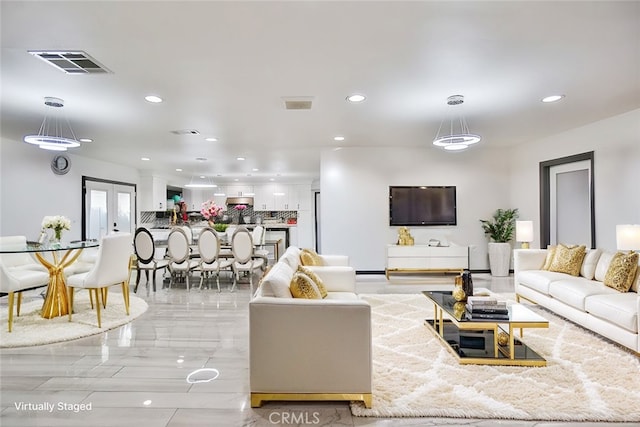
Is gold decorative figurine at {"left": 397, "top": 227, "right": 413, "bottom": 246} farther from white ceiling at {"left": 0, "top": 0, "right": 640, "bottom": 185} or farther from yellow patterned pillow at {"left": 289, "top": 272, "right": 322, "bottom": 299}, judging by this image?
yellow patterned pillow at {"left": 289, "top": 272, "right": 322, "bottom": 299}

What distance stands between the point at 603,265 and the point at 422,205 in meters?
3.26

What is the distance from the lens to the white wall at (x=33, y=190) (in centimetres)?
577

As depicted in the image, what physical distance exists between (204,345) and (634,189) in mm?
5422

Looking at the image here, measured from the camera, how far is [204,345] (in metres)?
3.32

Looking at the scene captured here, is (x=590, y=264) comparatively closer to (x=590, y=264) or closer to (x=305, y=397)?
(x=590, y=264)

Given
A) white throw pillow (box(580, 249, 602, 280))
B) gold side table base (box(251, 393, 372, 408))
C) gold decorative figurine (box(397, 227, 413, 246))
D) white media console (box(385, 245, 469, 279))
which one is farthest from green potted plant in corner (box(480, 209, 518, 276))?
gold side table base (box(251, 393, 372, 408))

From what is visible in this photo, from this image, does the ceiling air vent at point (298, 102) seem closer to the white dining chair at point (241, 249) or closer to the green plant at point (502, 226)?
the white dining chair at point (241, 249)

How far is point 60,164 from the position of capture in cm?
672

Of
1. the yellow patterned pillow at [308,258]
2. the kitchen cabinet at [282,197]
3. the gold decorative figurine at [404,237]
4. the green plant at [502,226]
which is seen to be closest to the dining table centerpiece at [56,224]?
the yellow patterned pillow at [308,258]

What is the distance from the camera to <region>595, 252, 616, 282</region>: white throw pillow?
3867mm

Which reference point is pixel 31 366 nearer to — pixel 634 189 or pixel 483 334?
pixel 483 334

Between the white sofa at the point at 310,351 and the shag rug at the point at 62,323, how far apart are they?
2460 mm

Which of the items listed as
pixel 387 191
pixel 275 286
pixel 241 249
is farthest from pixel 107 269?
pixel 387 191

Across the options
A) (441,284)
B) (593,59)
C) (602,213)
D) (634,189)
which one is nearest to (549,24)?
(593,59)
